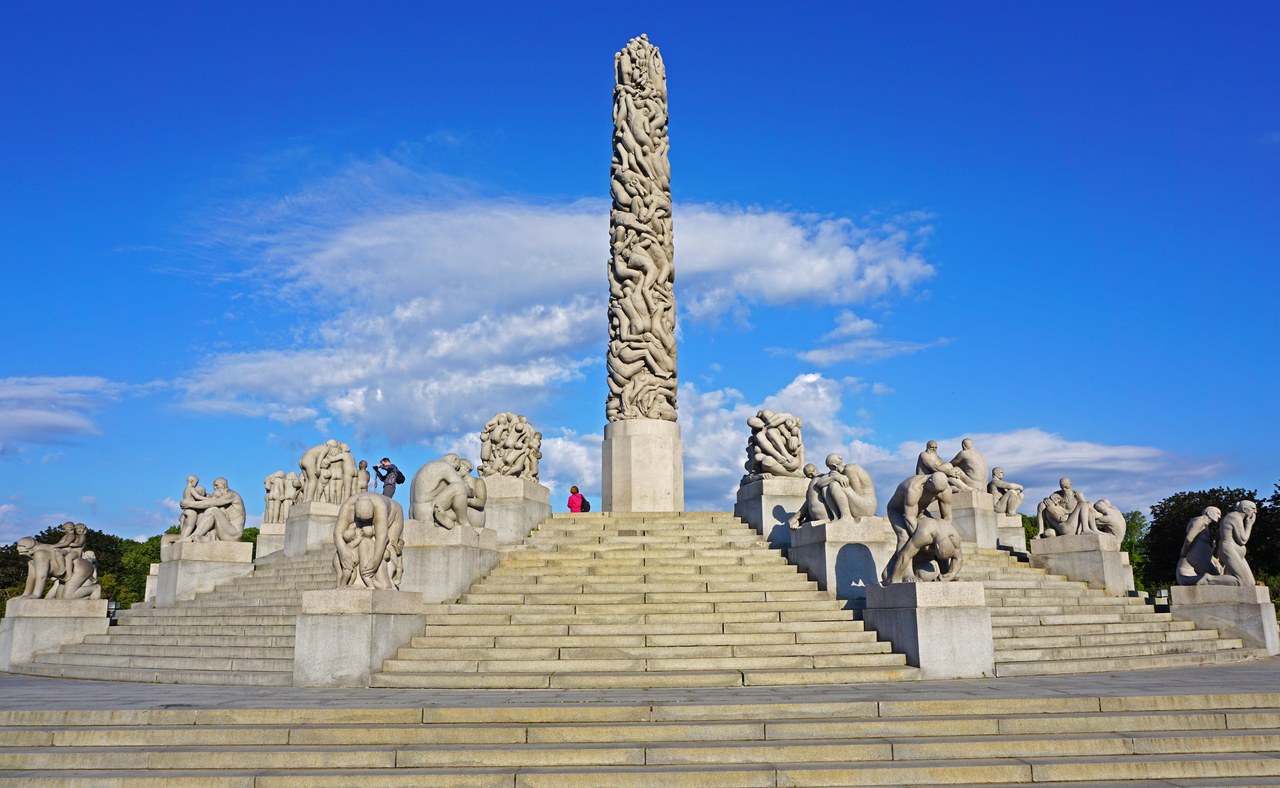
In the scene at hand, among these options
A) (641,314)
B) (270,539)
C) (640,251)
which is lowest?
(270,539)

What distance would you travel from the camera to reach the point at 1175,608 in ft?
51.0

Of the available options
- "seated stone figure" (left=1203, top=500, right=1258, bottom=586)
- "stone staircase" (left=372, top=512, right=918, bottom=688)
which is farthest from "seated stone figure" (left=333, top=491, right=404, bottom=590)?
"seated stone figure" (left=1203, top=500, right=1258, bottom=586)

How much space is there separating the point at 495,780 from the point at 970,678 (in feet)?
22.3

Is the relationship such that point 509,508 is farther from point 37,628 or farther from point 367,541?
point 37,628

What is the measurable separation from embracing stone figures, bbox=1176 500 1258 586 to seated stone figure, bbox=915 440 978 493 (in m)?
4.01

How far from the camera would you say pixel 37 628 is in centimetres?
1600

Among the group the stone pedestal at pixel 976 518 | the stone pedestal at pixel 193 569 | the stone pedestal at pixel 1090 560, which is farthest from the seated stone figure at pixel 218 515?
the stone pedestal at pixel 1090 560

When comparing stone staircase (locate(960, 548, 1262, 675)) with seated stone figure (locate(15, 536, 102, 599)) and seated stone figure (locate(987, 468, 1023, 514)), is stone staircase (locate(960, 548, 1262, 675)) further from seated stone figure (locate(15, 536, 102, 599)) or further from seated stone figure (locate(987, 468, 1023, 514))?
seated stone figure (locate(15, 536, 102, 599))

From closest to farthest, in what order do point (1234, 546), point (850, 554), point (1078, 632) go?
point (1078, 632) → point (850, 554) → point (1234, 546)

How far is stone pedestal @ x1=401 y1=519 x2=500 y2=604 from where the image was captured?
13805mm

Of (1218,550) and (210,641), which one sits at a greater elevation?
(1218,550)

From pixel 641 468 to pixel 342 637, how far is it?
12.4 metres

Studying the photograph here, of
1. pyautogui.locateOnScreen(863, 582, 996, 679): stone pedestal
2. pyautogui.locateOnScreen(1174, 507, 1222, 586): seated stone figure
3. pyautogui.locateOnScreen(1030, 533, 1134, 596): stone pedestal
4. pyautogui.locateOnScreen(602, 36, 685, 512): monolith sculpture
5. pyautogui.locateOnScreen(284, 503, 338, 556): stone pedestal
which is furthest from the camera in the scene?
pyautogui.locateOnScreen(602, 36, 685, 512): monolith sculpture

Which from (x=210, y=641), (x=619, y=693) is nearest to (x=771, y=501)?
(x=619, y=693)
